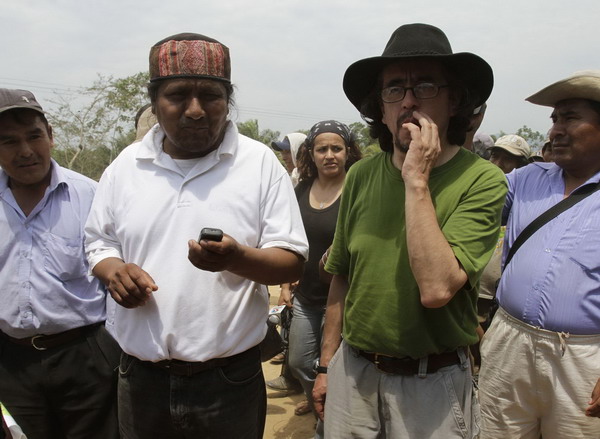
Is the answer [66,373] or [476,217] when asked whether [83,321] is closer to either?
[66,373]

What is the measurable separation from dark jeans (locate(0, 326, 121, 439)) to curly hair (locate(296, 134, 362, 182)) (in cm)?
214

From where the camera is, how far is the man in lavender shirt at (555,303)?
2.55 metres

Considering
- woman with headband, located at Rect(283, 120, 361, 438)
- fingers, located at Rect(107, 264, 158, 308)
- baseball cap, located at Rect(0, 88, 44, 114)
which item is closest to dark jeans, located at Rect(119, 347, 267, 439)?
fingers, located at Rect(107, 264, 158, 308)

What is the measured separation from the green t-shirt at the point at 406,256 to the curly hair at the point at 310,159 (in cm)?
215

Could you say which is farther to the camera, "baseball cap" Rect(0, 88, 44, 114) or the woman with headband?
the woman with headband

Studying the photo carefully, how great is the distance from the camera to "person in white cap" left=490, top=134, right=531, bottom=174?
201 inches

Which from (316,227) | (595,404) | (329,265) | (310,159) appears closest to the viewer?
(329,265)

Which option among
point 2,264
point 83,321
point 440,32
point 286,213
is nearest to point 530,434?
point 286,213

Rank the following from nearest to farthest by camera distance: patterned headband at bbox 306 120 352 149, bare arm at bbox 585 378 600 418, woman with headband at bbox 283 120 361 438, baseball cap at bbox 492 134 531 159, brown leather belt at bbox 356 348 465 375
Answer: brown leather belt at bbox 356 348 465 375 < bare arm at bbox 585 378 600 418 < woman with headband at bbox 283 120 361 438 < patterned headband at bbox 306 120 352 149 < baseball cap at bbox 492 134 531 159

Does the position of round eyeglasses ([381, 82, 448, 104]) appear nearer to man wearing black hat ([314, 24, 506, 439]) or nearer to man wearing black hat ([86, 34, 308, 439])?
man wearing black hat ([314, 24, 506, 439])

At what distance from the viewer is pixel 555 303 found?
8.52 feet

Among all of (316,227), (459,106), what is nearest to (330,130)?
(316,227)

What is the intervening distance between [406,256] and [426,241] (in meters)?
0.20

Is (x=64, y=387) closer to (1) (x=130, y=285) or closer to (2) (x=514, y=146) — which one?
(1) (x=130, y=285)
